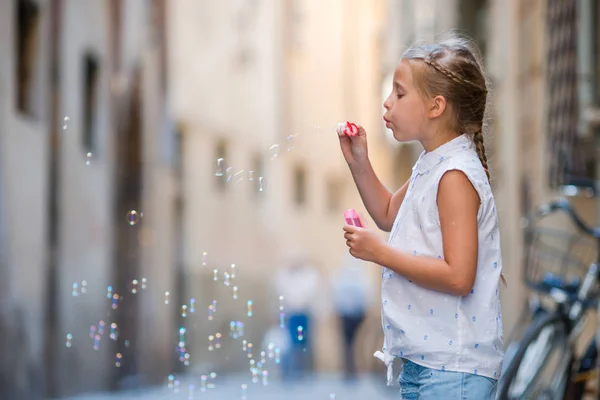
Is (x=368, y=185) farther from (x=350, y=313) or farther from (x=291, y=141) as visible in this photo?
(x=350, y=313)

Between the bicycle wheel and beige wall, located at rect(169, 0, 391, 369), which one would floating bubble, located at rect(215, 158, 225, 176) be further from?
beige wall, located at rect(169, 0, 391, 369)

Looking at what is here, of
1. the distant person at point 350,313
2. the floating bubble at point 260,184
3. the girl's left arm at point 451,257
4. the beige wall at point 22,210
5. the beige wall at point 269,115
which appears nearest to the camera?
the girl's left arm at point 451,257

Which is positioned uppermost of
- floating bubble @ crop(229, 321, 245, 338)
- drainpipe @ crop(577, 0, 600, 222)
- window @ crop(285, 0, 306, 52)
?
Answer: window @ crop(285, 0, 306, 52)

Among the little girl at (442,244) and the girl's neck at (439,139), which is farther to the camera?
the girl's neck at (439,139)

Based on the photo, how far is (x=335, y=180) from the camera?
2730 centimetres

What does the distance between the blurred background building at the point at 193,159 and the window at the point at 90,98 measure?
3cm

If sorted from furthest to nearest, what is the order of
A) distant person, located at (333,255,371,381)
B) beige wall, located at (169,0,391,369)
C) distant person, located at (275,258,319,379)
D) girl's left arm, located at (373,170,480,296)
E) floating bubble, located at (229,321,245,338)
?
1. beige wall, located at (169,0,391,369)
2. distant person, located at (333,255,371,381)
3. distant person, located at (275,258,319,379)
4. floating bubble, located at (229,321,245,338)
5. girl's left arm, located at (373,170,480,296)

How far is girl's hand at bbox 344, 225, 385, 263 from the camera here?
2240 mm

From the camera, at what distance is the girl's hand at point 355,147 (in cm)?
251

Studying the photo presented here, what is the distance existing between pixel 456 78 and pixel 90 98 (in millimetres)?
10657

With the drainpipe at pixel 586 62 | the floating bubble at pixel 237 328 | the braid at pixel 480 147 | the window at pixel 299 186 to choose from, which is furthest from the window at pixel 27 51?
the window at pixel 299 186

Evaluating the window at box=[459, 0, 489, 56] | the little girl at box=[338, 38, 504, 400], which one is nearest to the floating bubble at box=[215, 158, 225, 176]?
the little girl at box=[338, 38, 504, 400]

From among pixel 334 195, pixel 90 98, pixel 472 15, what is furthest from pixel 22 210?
pixel 334 195

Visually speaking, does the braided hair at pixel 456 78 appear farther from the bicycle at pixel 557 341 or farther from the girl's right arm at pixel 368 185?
the bicycle at pixel 557 341
